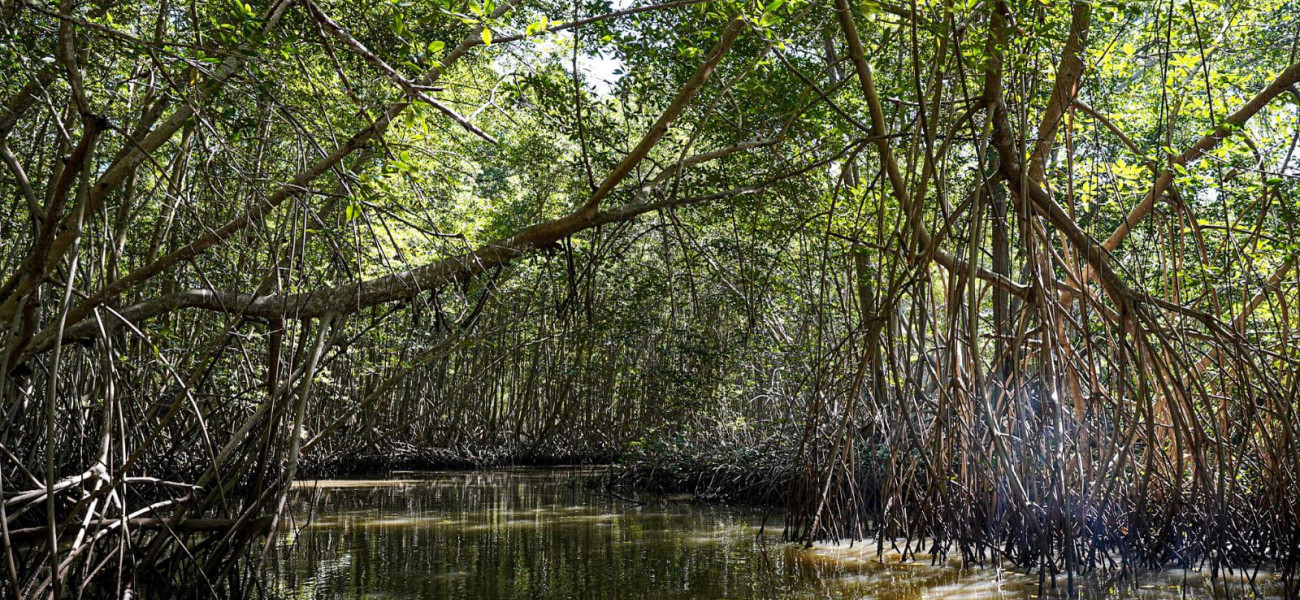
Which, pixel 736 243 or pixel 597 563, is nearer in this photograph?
pixel 736 243

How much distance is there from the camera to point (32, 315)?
362 centimetres

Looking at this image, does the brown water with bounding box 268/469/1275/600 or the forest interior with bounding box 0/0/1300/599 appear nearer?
the forest interior with bounding box 0/0/1300/599

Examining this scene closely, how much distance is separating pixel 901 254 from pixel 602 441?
10.2m

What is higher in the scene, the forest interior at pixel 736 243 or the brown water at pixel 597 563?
the forest interior at pixel 736 243

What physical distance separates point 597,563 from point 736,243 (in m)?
2.08

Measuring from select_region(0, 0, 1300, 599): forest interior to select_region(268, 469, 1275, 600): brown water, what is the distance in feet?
0.83

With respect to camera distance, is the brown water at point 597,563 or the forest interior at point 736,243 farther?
the brown water at point 597,563

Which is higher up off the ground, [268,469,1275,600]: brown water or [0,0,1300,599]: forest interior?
[0,0,1300,599]: forest interior

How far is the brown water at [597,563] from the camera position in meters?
4.44

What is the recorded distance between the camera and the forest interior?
3.57 metres

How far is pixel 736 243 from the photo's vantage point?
16.7 ft

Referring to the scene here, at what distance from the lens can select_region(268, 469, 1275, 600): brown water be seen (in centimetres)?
444

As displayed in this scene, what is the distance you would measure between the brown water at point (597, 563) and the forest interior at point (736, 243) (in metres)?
0.25

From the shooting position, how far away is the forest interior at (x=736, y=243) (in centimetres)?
357
